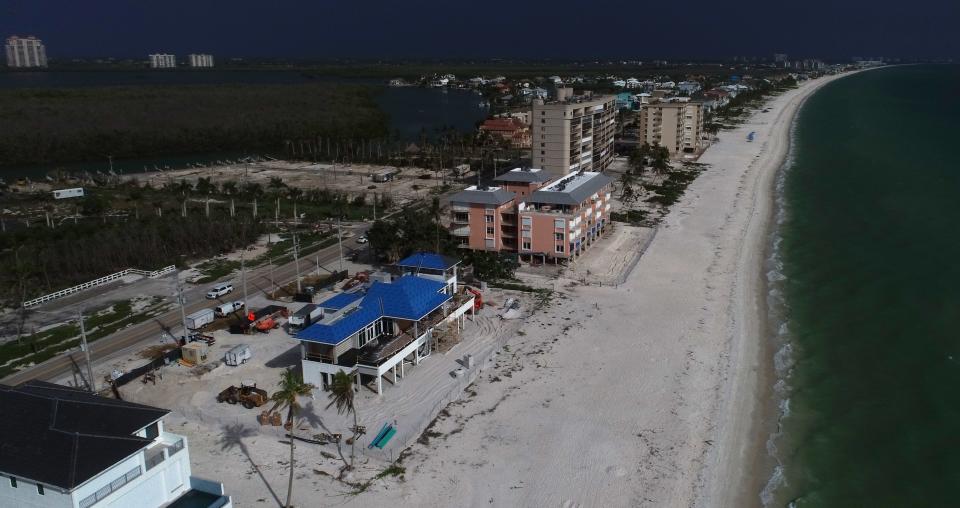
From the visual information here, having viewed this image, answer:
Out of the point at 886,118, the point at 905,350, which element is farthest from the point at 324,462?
the point at 886,118

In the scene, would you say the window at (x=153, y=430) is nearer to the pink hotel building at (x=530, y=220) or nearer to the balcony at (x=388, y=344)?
the balcony at (x=388, y=344)

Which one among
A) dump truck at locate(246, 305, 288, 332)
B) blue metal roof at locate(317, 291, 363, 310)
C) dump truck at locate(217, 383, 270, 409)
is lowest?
dump truck at locate(217, 383, 270, 409)

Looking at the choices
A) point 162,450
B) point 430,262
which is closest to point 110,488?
point 162,450

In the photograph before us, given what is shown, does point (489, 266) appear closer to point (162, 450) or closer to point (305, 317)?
point (305, 317)

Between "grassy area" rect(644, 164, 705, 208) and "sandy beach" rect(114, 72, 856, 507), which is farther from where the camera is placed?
Result: "grassy area" rect(644, 164, 705, 208)

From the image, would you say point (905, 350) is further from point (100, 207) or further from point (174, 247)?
point (100, 207)

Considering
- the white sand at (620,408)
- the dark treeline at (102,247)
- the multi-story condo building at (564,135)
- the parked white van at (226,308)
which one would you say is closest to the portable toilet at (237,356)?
the parked white van at (226,308)

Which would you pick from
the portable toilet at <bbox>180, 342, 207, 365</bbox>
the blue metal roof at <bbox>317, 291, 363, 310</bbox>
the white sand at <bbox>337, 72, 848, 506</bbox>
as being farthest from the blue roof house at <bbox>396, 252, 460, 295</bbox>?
the portable toilet at <bbox>180, 342, 207, 365</bbox>

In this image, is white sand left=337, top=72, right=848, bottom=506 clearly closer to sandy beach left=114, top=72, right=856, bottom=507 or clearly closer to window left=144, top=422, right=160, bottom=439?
sandy beach left=114, top=72, right=856, bottom=507
